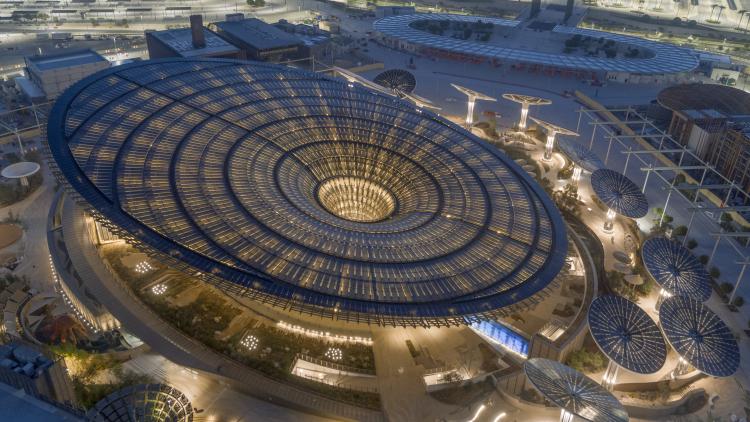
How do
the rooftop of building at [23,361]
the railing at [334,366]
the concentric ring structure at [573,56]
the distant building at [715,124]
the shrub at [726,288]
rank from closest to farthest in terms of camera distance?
the rooftop of building at [23,361]
the railing at [334,366]
the shrub at [726,288]
the distant building at [715,124]
the concentric ring structure at [573,56]

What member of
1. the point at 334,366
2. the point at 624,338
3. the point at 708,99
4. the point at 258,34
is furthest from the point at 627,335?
the point at 258,34

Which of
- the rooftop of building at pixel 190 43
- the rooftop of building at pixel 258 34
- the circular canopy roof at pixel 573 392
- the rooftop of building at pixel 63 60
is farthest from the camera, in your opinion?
the rooftop of building at pixel 258 34

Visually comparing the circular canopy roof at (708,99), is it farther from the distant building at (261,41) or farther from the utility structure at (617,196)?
the distant building at (261,41)

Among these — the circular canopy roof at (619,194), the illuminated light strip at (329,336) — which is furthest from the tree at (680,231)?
the illuminated light strip at (329,336)

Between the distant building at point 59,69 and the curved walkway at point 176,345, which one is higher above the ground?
the distant building at point 59,69

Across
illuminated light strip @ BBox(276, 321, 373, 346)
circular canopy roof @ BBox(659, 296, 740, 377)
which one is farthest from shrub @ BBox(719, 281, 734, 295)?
illuminated light strip @ BBox(276, 321, 373, 346)

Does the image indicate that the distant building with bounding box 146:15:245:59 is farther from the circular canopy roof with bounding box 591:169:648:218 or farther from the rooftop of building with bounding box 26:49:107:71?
the circular canopy roof with bounding box 591:169:648:218

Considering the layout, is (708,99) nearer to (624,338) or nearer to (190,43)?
(624,338)
